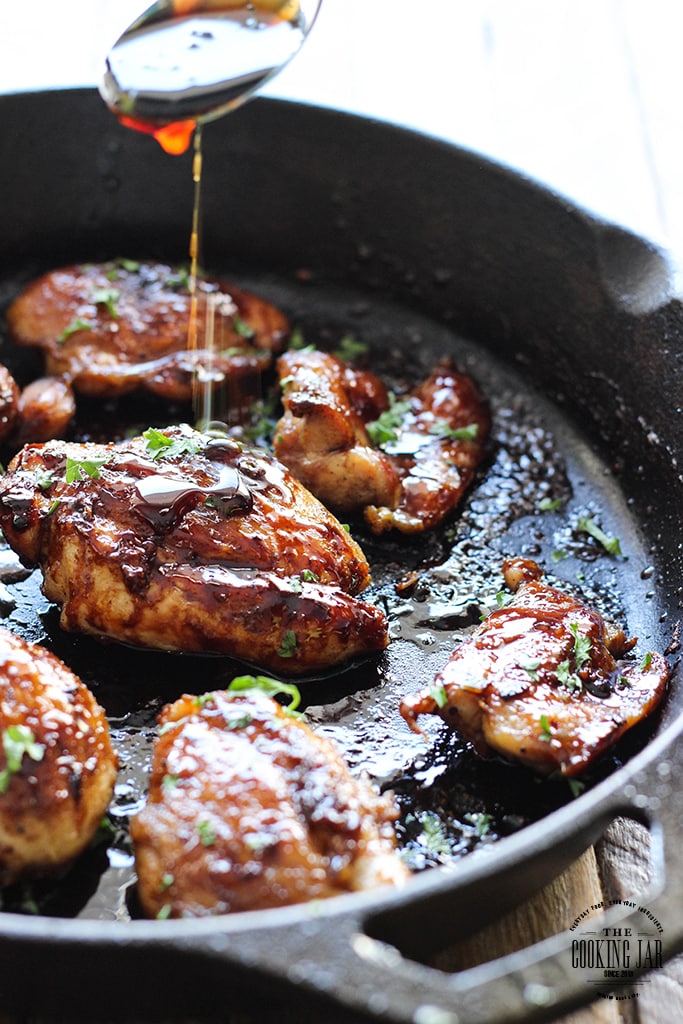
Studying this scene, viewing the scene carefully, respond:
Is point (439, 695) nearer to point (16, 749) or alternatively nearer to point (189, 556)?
point (189, 556)

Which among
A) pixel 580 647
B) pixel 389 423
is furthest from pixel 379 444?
pixel 580 647

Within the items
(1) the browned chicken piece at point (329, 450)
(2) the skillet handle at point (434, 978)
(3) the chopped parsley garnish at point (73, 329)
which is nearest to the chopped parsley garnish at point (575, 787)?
(2) the skillet handle at point (434, 978)

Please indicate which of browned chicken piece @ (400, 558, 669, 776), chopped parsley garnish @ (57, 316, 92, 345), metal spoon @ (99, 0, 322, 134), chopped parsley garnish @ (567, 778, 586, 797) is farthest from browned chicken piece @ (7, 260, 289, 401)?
chopped parsley garnish @ (567, 778, 586, 797)

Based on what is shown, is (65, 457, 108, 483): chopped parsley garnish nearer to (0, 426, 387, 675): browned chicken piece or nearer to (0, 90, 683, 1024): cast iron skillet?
(0, 426, 387, 675): browned chicken piece

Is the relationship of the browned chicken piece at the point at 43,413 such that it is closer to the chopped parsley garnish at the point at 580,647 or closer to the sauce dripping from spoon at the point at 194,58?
the sauce dripping from spoon at the point at 194,58

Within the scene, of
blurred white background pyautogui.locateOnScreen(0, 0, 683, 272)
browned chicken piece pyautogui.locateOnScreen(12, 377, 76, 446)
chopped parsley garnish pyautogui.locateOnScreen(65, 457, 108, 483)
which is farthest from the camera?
blurred white background pyautogui.locateOnScreen(0, 0, 683, 272)

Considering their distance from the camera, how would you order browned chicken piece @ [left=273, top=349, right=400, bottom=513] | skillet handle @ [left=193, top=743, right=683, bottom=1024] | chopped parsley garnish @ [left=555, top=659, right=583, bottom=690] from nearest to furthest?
skillet handle @ [left=193, top=743, right=683, bottom=1024] < chopped parsley garnish @ [left=555, top=659, right=583, bottom=690] < browned chicken piece @ [left=273, top=349, right=400, bottom=513]

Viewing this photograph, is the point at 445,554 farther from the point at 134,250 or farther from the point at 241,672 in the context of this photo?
the point at 134,250
